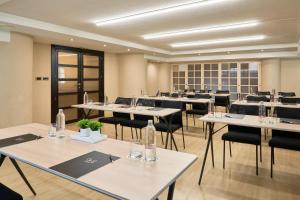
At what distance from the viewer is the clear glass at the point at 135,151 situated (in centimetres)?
162

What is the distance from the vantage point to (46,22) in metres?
4.54

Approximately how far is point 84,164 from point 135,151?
1.28 ft

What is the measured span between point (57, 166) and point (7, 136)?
1.06 m

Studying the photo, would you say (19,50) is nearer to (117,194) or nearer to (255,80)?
(117,194)

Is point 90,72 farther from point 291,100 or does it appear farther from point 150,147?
point 150,147

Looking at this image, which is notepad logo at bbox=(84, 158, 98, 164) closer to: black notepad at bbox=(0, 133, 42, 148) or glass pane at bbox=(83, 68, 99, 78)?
black notepad at bbox=(0, 133, 42, 148)

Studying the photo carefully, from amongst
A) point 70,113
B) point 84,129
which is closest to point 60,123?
point 84,129

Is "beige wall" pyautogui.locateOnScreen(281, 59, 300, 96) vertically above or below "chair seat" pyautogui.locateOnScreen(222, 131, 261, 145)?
above

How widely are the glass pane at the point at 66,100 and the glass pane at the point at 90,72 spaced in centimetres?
84

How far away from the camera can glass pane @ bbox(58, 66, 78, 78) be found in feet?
21.6

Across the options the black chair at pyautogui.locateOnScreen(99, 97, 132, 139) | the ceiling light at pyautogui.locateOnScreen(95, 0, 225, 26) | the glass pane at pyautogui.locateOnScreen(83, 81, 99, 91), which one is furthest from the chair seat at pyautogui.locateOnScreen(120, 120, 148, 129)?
the glass pane at pyautogui.locateOnScreen(83, 81, 99, 91)

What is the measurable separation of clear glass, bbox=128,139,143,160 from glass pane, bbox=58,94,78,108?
18.1 ft

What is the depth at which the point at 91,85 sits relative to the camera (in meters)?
7.68

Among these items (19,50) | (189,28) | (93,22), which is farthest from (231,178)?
(19,50)
